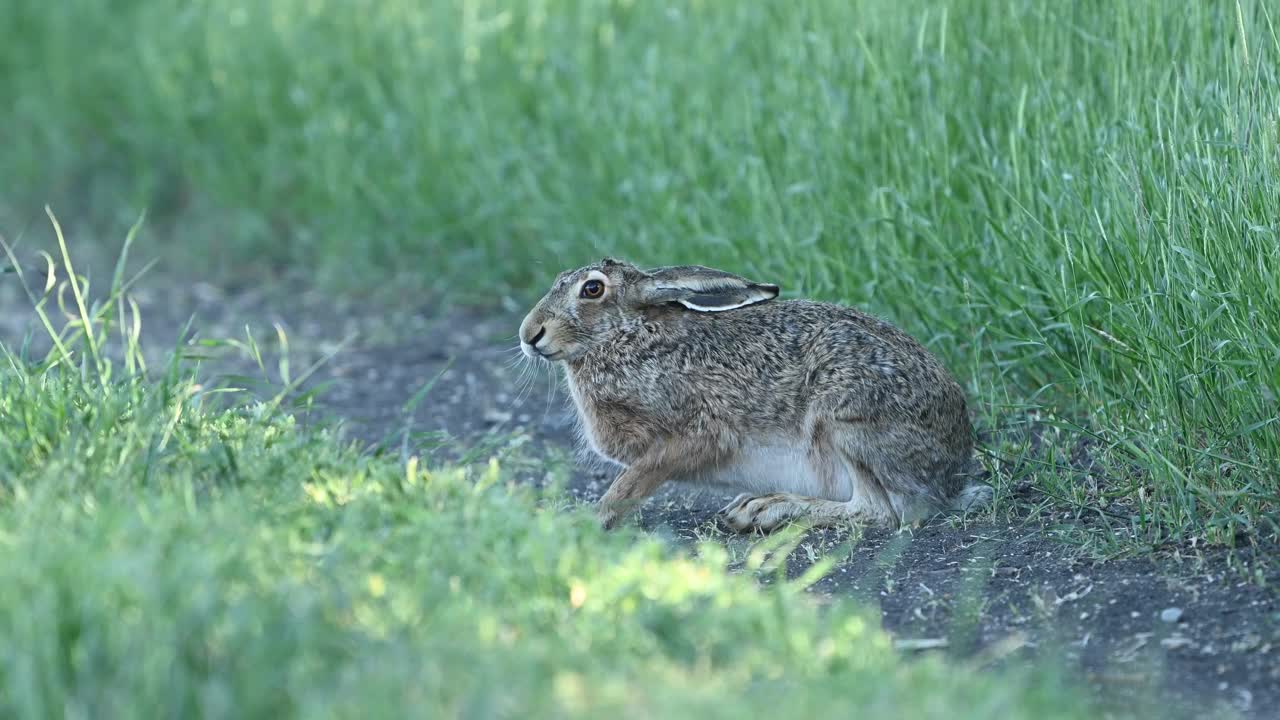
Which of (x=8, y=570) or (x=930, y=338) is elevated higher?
(x=8, y=570)

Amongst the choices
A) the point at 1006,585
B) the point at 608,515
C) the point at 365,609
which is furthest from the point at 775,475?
A: the point at 365,609

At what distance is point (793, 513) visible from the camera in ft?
16.4

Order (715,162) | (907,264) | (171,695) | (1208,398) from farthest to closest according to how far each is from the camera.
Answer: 1. (715,162)
2. (907,264)
3. (1208,398)
4. (171,695)

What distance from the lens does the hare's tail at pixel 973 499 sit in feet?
16.4

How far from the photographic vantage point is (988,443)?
18.0ft

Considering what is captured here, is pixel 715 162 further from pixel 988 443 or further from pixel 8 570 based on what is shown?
pixel 8 570

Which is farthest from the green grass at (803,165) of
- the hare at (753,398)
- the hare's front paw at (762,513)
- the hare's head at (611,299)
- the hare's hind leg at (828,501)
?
the hare's head at (611,299)

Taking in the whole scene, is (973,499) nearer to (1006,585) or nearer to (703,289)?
(1006,585)

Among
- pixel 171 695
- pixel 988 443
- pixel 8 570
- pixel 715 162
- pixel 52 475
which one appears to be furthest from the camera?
pixel 715 162

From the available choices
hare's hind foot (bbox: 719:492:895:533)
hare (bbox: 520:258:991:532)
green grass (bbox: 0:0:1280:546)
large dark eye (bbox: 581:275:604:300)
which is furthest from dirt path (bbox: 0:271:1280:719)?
large dark eye (bbox: 581:275:604:300)

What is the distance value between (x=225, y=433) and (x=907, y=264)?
2571 millimetres

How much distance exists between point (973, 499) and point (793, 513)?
555 mm

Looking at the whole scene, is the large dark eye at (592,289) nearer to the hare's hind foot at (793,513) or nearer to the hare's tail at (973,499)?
the hare's hind foot at (793,513)

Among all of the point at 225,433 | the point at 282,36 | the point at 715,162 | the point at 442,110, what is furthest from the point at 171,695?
the point at 282,36
